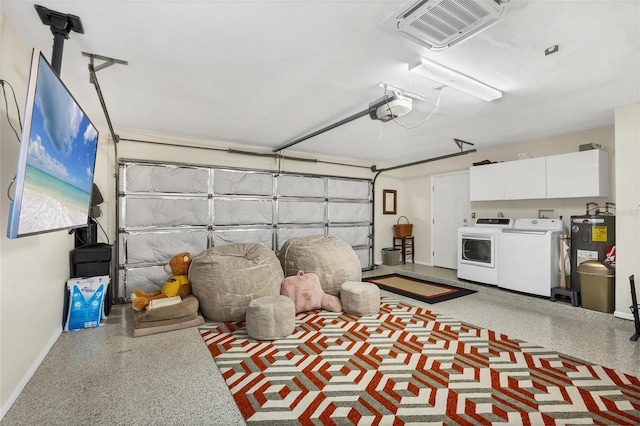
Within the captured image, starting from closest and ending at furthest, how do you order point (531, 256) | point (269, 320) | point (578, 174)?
point (269, 320), point (578, 174), point (531, 256)

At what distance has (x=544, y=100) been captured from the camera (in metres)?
3.31

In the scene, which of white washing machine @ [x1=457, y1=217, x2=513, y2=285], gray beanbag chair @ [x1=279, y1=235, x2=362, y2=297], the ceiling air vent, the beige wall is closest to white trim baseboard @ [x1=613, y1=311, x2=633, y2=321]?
the beige wall

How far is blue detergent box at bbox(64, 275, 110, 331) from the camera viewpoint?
3205 millimetres

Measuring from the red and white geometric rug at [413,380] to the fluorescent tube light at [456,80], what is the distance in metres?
2.52

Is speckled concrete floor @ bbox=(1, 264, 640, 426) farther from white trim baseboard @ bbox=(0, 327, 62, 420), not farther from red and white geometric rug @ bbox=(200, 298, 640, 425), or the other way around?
red and white geometric rug @ bbox=(200, 298, 640, 425)

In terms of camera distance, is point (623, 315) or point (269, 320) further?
point (623, 315)

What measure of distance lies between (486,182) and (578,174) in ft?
4.39

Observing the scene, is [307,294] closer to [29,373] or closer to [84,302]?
[84,302]

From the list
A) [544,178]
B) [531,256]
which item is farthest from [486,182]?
[531,256]

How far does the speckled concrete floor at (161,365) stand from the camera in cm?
189

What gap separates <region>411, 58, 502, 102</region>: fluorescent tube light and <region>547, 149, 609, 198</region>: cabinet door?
2216mm

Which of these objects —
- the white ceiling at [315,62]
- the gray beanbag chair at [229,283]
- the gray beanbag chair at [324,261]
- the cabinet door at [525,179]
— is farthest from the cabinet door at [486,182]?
the gray beanbag chair at [229,283]

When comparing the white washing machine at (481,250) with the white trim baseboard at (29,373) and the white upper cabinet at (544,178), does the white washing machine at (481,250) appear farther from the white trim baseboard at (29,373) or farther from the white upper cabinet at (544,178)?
the white trim baseboard at (29,373)

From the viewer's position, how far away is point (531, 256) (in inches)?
177
